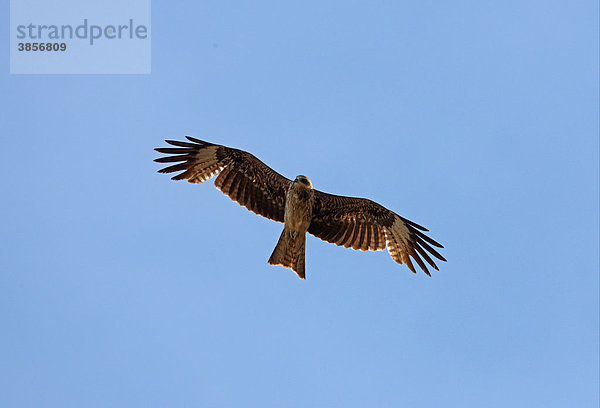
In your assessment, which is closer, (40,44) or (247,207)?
(247,207)

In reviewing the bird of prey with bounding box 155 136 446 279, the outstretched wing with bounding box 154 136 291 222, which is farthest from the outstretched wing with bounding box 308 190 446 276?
the outstretched wing with bounding box 154 136 291 222

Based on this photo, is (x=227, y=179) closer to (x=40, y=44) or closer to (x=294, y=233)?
(x=294, y=233)

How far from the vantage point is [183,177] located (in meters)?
16.5

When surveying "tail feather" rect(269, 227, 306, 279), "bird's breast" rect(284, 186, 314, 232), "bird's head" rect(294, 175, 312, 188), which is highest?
"bird's head" rect(294, 175, 312, 188)

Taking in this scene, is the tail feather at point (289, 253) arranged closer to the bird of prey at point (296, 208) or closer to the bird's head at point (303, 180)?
the bird of prey at point (296, 208)

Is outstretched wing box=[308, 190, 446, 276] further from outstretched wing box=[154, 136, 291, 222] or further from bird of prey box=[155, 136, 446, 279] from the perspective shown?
outstretched wing box=[154, 136, 291, 222]

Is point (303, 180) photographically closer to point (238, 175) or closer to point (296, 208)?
point (296, 208)

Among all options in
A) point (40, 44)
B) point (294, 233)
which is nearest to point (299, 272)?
point (294, 233)

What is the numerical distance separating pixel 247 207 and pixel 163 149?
1.75 metres

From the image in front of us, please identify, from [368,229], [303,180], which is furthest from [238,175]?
[368,229]

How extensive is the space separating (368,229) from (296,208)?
1.74 meters

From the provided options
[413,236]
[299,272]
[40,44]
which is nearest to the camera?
[299,272]

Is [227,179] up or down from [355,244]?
up

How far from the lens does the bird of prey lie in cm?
1636
